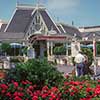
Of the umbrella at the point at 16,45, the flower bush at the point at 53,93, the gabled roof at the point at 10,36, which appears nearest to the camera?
the flower bush at the point at 53,93

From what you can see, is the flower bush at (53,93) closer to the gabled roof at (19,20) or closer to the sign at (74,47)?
the sign at (74,47)

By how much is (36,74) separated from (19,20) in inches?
1709

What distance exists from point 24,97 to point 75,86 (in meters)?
1.09

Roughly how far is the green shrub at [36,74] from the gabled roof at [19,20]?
135 feet

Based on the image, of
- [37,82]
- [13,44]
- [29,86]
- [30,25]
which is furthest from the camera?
[30,25]

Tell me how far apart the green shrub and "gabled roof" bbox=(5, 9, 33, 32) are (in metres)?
41.1

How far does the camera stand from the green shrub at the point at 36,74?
28.4ft

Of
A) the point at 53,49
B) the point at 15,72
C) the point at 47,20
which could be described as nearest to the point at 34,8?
the point at 47,20

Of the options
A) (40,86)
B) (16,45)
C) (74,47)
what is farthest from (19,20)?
(40,86)

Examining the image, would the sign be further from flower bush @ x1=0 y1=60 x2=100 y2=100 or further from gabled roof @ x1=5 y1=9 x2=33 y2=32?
flower bush @ x1=0 y1=60 x2=100 y2=100

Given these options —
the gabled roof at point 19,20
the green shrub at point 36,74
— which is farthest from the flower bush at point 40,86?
the gabled roof at point 19,20

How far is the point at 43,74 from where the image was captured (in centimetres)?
880

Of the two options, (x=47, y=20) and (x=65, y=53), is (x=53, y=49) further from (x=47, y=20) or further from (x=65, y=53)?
(x=47, y=20)

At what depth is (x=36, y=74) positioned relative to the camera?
882 centimetres
